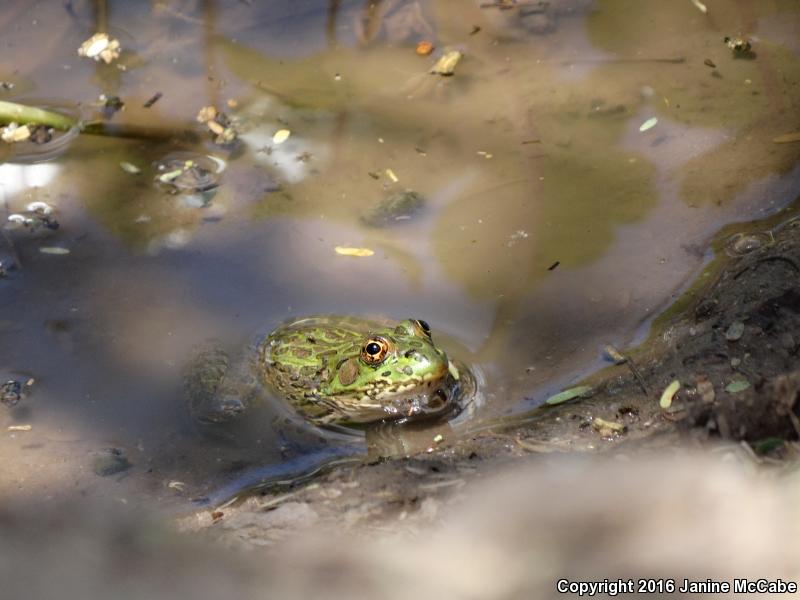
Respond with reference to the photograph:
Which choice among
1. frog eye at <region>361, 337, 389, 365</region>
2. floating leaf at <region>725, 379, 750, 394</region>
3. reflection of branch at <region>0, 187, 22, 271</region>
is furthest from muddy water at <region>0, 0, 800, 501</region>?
floating leaf at <region>725, 379, 750, 394</region>

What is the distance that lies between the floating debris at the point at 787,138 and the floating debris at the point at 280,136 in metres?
2.87

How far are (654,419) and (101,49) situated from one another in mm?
4503

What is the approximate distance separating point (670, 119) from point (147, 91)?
3341 millimetres

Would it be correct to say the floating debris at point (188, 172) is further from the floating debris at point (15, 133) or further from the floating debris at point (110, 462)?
the floating debris at point (110, 462)

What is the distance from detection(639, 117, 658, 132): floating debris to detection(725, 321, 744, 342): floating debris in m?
1.80

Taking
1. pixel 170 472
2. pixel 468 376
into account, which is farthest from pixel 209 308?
pixel 468 376

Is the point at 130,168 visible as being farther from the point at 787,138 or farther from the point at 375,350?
the point at 787,138

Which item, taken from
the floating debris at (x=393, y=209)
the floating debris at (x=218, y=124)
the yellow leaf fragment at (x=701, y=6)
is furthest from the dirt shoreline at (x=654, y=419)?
the floating debris at (x=218, y=124)

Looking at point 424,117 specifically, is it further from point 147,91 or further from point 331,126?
point 147,91

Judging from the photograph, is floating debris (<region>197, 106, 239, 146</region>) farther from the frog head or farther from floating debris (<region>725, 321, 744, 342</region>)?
floating debris (<region>725, 321, 744, 342</region>)

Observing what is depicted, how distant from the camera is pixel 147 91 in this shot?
604 cm

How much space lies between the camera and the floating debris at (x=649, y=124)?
17.9 ft

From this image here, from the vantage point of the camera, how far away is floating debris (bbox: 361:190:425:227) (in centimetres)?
509

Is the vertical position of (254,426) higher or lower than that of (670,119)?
lower
